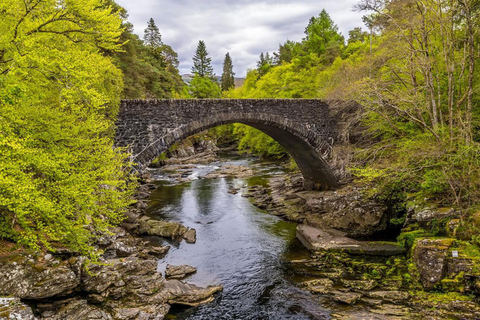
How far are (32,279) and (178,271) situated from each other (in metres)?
4.82

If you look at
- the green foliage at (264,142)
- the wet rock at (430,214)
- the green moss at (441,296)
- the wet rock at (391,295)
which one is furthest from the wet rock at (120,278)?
the green foliage at (264,142)

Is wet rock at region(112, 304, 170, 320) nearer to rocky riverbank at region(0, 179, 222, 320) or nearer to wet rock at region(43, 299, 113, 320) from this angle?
rocky riverbank at region(0, 179, 222, 320)

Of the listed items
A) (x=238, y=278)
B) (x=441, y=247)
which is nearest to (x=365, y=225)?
(x=441, y=247)

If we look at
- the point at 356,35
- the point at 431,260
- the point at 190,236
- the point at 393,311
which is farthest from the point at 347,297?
the point at 356,35

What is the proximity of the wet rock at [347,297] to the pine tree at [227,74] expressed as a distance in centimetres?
6893

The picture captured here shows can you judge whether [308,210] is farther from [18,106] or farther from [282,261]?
[18,106]

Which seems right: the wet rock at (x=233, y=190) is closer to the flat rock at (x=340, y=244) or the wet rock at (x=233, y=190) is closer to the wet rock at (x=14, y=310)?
the flat rock at (x=340, y=244)

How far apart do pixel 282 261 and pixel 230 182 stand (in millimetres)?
14814

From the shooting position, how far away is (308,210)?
657 inches

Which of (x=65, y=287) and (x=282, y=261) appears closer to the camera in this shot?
(x=65, y=287)

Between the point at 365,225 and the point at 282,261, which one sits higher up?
the point at 365,225

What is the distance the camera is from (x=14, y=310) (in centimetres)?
606

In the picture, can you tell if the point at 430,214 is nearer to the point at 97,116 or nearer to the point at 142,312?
the point at 142,312

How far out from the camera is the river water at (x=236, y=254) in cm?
898
